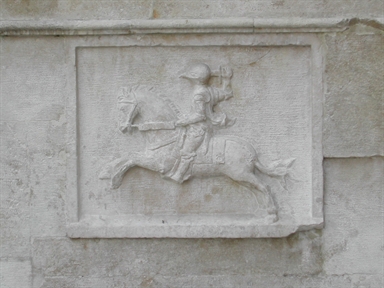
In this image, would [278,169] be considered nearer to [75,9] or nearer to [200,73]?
[200,73]

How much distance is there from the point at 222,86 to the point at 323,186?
963 mm

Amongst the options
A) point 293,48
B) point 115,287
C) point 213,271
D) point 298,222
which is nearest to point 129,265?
point 115,287

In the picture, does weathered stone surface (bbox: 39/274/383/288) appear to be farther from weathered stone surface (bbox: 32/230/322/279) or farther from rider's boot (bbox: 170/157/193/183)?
rider's boot (bbox: 170/157/193/183)

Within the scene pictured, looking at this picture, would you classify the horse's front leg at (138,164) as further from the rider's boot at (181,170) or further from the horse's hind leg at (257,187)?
the horse's hind leg at (257,187)

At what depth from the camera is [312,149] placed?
11.6ft

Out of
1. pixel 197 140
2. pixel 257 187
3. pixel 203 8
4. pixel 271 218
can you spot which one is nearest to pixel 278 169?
pixel 257 187

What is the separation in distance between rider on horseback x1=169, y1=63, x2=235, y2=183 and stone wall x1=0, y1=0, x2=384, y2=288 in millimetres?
392

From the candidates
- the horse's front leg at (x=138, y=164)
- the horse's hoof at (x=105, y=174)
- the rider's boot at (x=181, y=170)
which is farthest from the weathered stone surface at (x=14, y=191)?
the rider's boot at (x=181, y=170)

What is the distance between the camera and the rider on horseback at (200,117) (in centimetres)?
346

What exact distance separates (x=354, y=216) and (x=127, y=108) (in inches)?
67.5

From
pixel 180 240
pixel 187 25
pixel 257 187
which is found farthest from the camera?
pixel 180 240

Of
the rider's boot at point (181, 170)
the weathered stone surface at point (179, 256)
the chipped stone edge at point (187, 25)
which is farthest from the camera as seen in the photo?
the weathered stone surface at point (179, 256)

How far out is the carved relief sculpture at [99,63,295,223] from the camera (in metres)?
3.49

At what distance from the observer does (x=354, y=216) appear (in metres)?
3.59
